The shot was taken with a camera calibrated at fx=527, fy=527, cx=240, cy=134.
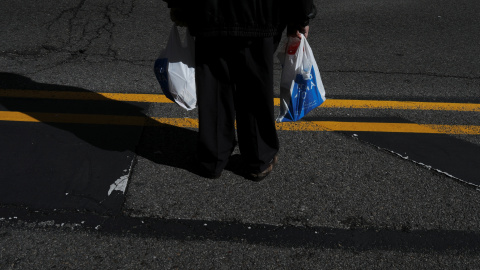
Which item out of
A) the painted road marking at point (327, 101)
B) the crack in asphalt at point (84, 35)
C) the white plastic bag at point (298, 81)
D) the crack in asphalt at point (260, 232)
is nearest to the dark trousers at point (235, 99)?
the white plastic bag at point (298, 81)

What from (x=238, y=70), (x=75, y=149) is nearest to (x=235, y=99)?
(x=238, y=70)

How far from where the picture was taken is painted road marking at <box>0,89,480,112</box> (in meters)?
4.20

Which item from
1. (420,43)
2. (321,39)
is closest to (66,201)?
(321,39)

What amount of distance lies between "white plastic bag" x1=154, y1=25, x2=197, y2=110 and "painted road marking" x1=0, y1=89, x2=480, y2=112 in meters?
1.11

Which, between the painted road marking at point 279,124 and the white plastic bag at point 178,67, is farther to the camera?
the painted road marking at point 279,124

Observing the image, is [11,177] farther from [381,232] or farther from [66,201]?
[381,232]

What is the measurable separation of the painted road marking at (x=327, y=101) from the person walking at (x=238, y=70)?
1.12 meters

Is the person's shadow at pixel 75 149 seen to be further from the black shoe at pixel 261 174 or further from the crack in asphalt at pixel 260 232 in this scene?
the black shoe at pixel 261 174

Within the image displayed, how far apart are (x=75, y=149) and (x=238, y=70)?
1.27 meters

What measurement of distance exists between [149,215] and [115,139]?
Result: 862 millimetres

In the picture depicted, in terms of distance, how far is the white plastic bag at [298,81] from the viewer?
10.0 feet

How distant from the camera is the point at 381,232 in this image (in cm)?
289

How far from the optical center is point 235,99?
10.4 ft

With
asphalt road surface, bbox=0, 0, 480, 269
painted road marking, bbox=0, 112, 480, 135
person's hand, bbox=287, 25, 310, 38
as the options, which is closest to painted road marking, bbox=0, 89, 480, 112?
asphalt road surface, bbox=0, 0, 480, 269
